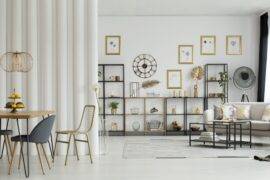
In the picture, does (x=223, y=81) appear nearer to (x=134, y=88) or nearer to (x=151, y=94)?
(x=151, y=94)

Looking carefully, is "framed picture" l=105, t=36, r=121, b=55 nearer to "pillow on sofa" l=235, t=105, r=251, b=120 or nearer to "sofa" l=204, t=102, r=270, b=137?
"sofa" l=204, t=102, r=270, b=137

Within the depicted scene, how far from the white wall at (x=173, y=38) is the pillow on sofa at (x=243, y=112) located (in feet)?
5.99

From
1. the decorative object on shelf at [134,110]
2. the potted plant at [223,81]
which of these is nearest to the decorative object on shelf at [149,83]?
the decorative object on shelf at [134,110]

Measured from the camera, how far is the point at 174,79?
38.5ft

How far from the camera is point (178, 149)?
813 centimetres

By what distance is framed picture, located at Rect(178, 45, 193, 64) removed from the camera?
11727 millimetres

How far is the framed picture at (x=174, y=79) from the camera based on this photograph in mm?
11719

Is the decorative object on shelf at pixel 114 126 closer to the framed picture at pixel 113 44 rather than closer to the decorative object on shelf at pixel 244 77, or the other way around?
the framed picture at pixel 113 44

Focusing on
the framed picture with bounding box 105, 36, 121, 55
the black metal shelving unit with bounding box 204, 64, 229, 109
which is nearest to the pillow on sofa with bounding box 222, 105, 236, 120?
the black metal shelving unit with bounding box 204, 64, 229, 109

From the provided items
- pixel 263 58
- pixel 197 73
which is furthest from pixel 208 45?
pixel 263 58

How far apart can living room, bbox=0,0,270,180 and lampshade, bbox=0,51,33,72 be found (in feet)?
0.05

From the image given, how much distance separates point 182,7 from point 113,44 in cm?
214

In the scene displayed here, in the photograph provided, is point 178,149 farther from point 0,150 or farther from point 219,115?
point 0,150

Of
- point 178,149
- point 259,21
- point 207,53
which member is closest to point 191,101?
point 207,53
